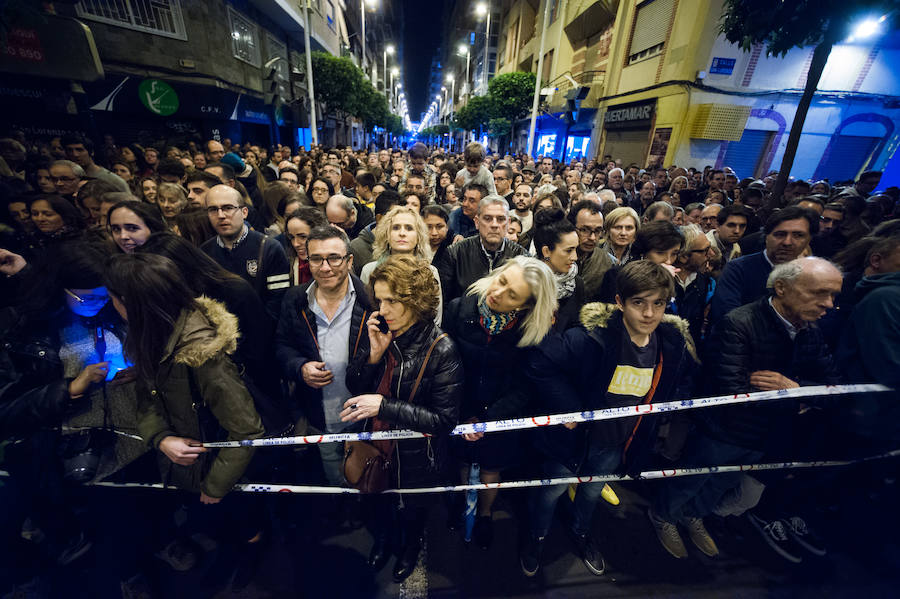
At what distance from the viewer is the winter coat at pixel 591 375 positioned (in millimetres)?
2264

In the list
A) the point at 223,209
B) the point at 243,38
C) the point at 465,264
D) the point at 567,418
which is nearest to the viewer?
the point at 567,418

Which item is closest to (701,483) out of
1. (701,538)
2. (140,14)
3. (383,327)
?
(701,538)

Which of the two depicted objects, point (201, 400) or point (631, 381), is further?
point (631, 381)

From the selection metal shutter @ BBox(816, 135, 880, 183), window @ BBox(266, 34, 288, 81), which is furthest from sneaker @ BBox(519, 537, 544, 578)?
window @ BBox(266, 34, 288, 81)

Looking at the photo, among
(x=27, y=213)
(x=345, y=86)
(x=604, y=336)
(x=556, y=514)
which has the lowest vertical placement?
(x=556, y=514)

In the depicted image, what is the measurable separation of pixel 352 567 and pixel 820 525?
162 inches

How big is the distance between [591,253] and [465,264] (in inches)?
53.0

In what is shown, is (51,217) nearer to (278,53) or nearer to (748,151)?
(748,151)

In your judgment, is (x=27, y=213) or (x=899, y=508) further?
(x=27, y=213)

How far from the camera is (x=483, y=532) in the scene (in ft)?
9.34

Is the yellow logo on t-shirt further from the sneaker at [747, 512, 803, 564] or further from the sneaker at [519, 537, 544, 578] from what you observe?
the sneaker at [747, 512, 803, 564]

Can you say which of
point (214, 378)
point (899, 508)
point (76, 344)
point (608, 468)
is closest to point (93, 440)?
point (76, 344)

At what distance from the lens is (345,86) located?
22.4 m

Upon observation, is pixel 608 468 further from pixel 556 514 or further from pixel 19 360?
pixel 19 360
